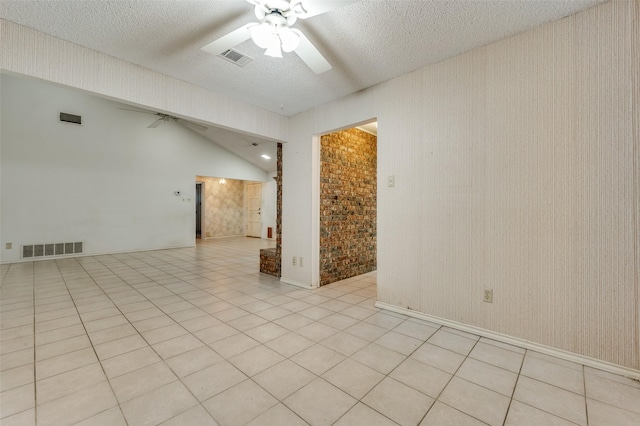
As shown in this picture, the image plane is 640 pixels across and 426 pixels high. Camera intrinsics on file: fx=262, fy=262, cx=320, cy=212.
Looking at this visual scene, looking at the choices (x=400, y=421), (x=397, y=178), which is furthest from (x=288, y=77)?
(x=400, y=421)

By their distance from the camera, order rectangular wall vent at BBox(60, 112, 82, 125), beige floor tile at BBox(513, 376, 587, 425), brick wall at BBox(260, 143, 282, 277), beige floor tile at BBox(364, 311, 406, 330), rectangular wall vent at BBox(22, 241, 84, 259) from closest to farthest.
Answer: beige floor tile at BBox(513, 376, 587, 425), beige floor tile at BBox(364, 311, 406, 330), brick wall at BBox(260, 143, 282, 277), rectangular wall vent at BBox(22, 241, 84, 259), rectangular wall vent at BBox(60, 112, 82, 125)

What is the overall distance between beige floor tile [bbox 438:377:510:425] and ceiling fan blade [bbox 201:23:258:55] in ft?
8.71

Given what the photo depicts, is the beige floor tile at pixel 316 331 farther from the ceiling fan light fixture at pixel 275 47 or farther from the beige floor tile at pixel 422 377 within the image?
the ceiling fan light fixture at pixel 275 47

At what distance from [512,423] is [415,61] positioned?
2945 millimetres

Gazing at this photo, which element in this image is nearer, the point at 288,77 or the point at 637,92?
the point at 637,92

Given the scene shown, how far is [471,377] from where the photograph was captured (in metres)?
1.81

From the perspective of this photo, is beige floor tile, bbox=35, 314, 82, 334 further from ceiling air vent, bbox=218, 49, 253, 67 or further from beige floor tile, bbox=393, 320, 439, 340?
beige floor tile, bbox=393, 320, 439, 340

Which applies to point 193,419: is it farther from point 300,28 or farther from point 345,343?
point 300,28

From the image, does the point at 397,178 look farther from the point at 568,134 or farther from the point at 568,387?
the point at 568,387

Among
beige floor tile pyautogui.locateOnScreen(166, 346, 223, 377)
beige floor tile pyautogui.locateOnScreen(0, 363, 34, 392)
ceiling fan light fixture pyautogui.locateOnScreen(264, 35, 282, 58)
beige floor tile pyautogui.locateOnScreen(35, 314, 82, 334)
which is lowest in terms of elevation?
beige floor tile pyautogui.locateOnScreen(166, 346, 223, 377)

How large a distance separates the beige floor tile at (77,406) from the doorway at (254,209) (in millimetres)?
8967

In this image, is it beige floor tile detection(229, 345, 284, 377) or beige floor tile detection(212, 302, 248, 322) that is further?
beige floor tile detection(212, 302, 248, 322)

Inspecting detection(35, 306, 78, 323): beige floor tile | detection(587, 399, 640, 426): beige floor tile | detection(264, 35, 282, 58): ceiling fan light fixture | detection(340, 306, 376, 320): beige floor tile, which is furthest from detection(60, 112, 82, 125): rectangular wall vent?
detection(587, 399, 640, 426): beige floor tile

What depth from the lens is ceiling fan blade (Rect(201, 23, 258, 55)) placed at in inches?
71.1
